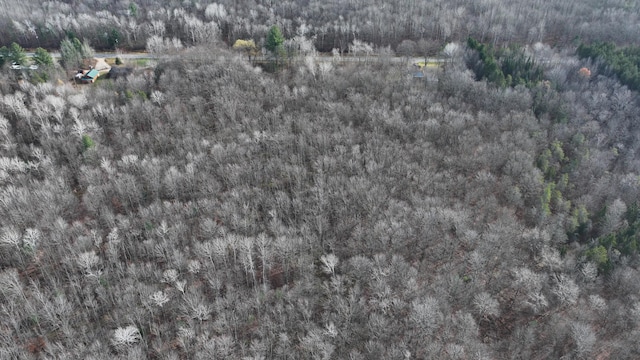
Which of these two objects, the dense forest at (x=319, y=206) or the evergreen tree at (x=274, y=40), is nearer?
the dense forest at (x=319, y=206)

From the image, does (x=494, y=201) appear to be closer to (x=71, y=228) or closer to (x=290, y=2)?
(x=71, y=228)

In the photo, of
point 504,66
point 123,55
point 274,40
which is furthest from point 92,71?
point 504,66

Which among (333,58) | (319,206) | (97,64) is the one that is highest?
(97,64)

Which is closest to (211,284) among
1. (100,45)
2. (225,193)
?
(225,193)

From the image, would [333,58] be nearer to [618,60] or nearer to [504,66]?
[504,66]

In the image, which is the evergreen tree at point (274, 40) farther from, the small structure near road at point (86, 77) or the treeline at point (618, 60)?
the treeline at point (618, 60)

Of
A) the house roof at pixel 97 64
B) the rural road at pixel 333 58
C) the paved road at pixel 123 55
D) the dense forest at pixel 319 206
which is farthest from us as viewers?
the paved road at pixel 123 55

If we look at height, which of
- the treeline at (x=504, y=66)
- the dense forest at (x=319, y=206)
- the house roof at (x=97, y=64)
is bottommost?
the dense forest at (x=319, y=206)

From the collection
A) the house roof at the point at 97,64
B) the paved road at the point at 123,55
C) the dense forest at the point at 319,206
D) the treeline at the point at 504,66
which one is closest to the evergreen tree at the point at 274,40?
the dense forest at the point at 319,206

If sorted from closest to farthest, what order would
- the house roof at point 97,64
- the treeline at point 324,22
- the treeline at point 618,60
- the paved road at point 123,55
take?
1. the treeline at point 618,60
2. the house roof at point 97,64
3. the paved road at point 123,55
4. the treeline at point 324,22
